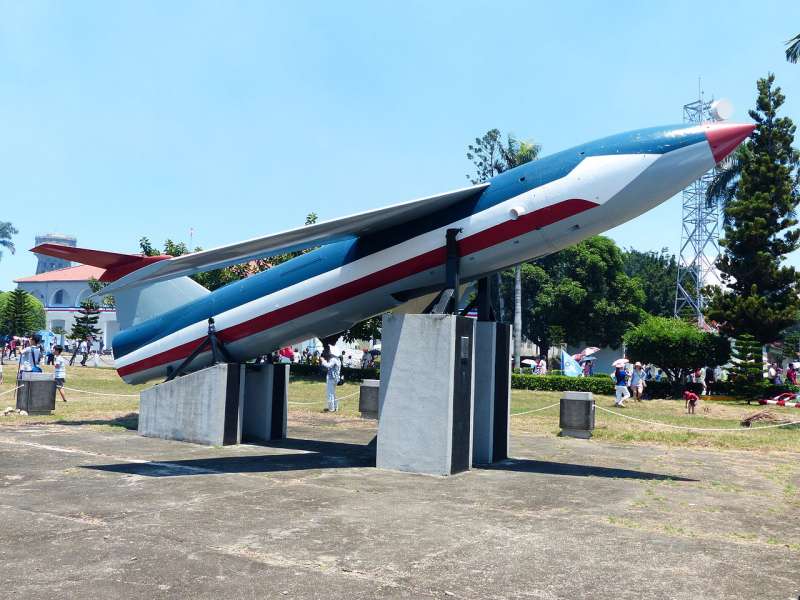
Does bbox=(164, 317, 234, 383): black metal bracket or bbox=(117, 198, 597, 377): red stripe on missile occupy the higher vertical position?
bbox=(117, 198, 597, 377): red stripe on missile

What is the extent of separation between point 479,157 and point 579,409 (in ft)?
130

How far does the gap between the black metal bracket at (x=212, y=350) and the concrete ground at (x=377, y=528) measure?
2282 mm

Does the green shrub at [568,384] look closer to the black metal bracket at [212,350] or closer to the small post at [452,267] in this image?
the black metal bracket at [212,350]

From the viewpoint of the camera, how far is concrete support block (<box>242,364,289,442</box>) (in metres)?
15.0

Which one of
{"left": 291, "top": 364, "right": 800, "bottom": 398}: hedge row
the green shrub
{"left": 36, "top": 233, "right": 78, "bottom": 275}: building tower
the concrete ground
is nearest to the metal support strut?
the concrete ground

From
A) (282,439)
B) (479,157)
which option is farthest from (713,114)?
(479,157)

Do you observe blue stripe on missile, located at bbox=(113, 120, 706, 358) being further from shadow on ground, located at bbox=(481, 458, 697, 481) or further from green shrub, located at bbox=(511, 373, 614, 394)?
green shrub, located at bbox=(511, 373, 614, 394)

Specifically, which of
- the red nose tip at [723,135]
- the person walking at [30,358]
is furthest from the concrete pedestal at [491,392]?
the person walking at [30,358]

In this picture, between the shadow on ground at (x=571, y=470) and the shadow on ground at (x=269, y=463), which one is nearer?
the shadow on ground at (x=269, y=463)

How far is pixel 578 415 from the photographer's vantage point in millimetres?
16688

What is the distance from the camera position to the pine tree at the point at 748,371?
105 feet

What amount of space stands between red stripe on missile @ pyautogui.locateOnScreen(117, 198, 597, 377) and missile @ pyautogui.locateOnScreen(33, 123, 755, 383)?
0.07 ft

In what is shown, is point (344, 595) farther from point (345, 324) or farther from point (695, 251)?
point (695, 251)

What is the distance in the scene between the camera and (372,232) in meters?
12.2
